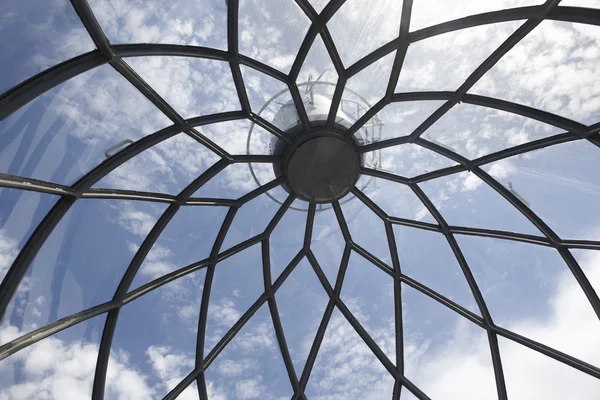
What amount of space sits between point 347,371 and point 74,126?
14.0 metres

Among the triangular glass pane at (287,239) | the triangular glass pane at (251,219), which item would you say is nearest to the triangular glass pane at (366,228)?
the triangular glass pane at (287,239)

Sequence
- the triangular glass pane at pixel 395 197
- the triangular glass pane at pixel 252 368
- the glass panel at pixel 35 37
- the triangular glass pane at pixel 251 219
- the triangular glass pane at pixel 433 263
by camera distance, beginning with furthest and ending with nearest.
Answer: the triangular glass pane at pixel 252 368, the triangular glass pane at pixel 433 263, the triangular glass pane at pixel 251 219, the triangular glass pane at pixel 395 197, the glass panel at pixel 35 37

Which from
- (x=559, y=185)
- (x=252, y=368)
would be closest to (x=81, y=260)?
(x=252, y=368)

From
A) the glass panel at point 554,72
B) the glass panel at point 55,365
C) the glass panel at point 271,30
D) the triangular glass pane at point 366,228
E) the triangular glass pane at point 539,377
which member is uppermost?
the glass panel at point 271,30

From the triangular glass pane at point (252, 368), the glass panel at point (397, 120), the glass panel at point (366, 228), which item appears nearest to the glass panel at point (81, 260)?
the triangular glass pane at point (252, 368)

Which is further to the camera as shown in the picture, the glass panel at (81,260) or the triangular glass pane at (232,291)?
the triangular glass pane at (232,291)

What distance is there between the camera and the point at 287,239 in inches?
706

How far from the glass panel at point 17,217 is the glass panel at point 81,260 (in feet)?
2.33

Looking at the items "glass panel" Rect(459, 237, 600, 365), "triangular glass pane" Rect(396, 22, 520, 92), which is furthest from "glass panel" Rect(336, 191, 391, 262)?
"triangular glass pane" Rect(396, 22, 520, 92)

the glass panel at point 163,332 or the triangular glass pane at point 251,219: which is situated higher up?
the triangular glass pane at point 251,219

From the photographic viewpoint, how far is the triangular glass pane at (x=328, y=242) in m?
17.8

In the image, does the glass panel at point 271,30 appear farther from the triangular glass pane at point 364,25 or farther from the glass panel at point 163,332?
the glass panel at point 163,332

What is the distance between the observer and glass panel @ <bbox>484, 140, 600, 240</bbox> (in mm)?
13500

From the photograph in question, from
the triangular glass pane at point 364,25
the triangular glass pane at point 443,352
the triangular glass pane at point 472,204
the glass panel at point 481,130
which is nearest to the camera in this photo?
the triangular glass pane at point 364,25
